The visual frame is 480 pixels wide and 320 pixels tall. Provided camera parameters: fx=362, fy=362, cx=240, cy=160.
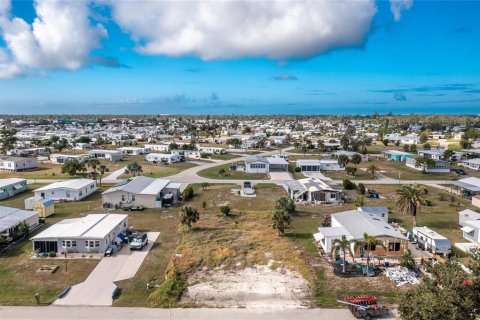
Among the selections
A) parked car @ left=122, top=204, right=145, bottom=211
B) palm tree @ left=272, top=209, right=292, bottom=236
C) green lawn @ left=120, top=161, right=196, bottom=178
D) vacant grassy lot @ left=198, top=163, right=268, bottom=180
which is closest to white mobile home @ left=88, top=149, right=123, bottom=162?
green lawn @ left=120, top=161, right=196, bottom=178

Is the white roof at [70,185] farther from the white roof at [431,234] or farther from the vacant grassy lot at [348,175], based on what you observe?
the vacant grassy lot at [348,175]

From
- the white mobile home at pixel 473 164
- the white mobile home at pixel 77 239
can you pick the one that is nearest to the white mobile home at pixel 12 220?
the white mobile home at pixel 77 239

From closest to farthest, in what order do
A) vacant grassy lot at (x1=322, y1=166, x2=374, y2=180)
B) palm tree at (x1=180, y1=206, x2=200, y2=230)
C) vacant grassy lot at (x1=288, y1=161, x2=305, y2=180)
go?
1. palm tree at (x1=180, y1=206, x2=200, y2=230)
2. vacant grassy lot at (x1=322, y1=166, x2=374, y2=180)
3. vacant grassy lot at (x1=288, y1=161, x2=305, y2=180)

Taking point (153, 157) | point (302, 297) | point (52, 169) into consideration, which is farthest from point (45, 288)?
point (153, 157)

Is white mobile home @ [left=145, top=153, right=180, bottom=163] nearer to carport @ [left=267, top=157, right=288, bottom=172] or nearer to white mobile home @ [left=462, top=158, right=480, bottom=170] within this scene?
carport @ [left=267, top=157, right=288, bottom=172]

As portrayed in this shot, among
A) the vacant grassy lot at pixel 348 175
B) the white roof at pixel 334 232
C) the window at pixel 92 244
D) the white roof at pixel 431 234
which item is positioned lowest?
the vacant grassy lot at pixel 348 175

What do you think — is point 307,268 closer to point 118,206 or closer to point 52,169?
point 118,206
